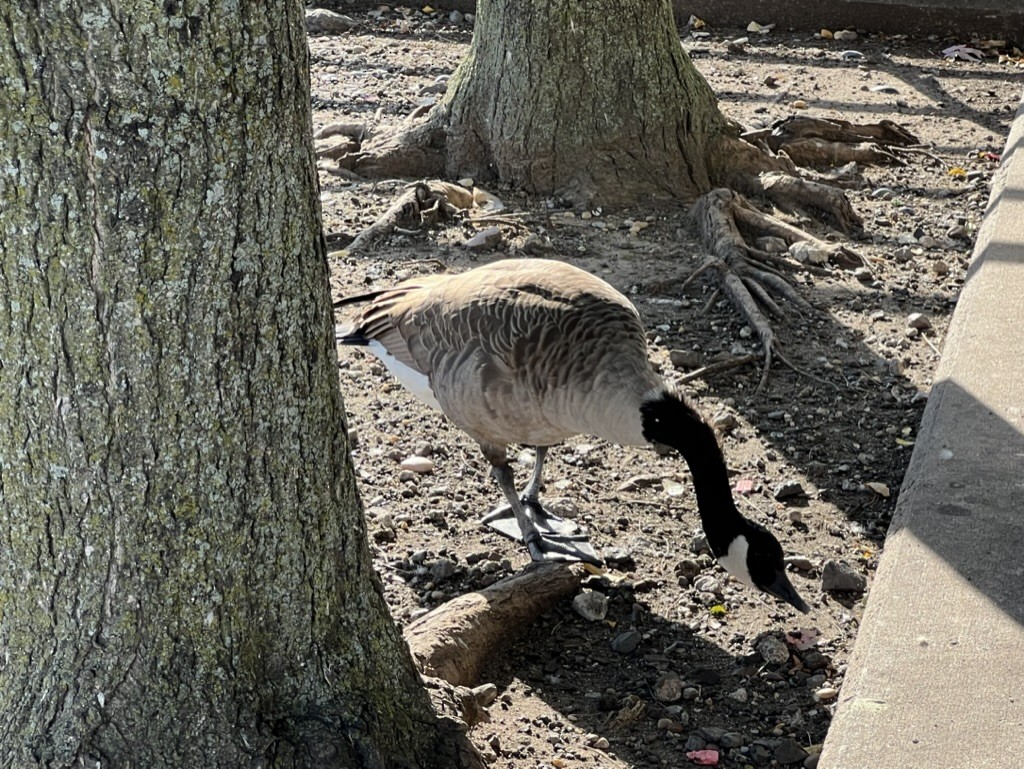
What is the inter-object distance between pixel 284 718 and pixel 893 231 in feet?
18.7

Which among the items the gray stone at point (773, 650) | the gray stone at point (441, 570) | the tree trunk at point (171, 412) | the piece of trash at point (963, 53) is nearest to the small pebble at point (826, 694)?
the gray stone at point (773, 650)

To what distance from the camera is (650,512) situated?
476cm

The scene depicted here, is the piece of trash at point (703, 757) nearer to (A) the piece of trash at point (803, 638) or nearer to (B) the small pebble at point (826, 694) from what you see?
(B) the small pebble at point (826, 694)

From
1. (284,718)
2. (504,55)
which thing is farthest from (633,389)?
(504,55)

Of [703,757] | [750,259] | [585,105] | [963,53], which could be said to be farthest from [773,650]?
[963,53]

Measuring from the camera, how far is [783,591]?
12.5 ft

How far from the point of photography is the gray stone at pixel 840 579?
13.9 feet

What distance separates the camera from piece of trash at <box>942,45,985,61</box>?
35.0 ft

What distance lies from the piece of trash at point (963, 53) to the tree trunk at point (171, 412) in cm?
956

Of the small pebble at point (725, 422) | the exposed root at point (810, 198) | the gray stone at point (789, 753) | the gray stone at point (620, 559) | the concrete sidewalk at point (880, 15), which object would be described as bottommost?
the gray stone at point (789, 753)

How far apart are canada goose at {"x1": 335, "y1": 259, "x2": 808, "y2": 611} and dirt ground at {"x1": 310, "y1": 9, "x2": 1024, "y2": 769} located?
0.28 m

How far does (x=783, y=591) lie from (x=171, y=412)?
222cm

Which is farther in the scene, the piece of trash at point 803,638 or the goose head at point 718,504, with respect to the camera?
the piece of trash at point 803,638

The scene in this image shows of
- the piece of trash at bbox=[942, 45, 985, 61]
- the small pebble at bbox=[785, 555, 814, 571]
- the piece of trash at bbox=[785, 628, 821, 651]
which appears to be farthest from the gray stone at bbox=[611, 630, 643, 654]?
the piece of trash at bbox=[942, 45, 985, 61]
